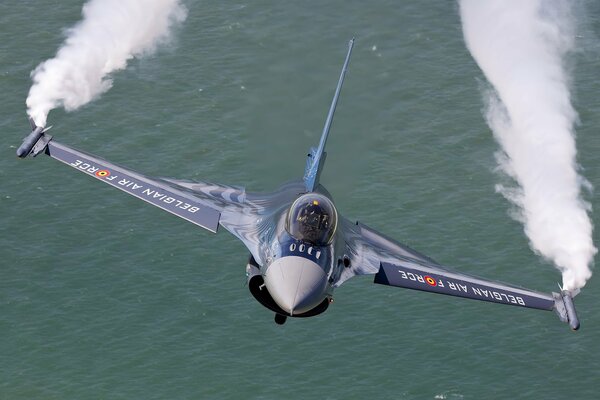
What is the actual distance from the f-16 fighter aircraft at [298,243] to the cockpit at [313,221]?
0.19 ft

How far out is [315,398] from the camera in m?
114

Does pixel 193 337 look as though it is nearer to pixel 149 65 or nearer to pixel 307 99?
pixel 307 99

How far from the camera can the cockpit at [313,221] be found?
7706cm

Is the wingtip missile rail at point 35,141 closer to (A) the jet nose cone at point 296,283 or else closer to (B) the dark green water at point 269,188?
(A) the jet nose cone at point 296,283

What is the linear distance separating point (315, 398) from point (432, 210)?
26.6m

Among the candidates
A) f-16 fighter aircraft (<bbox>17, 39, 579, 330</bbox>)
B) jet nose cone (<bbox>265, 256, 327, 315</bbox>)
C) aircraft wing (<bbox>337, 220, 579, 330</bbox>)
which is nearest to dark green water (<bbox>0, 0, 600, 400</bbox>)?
f-16 fighter aircraft (<bbox>17, 39, 579, 330</bbox>)

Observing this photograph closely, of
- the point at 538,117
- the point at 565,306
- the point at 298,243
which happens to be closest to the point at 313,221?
the point at 298,243

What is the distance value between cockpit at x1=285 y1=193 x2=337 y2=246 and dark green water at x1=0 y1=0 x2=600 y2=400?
2923cm

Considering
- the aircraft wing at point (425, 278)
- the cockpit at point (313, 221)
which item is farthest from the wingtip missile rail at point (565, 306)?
the cockpit at point (313, 221)

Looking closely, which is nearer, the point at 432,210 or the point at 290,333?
the point at 290,333

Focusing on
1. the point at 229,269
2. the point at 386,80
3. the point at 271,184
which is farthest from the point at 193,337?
the point at 386,80

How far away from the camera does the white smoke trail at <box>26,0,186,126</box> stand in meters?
86.6

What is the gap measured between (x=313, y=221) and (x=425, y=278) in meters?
9.42

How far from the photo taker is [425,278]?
270 feet
